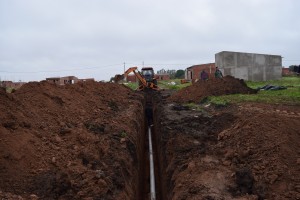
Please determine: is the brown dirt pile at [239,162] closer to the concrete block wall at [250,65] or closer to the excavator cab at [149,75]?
the excavator cab at [149,75]

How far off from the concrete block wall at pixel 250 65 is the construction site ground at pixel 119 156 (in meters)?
27.6

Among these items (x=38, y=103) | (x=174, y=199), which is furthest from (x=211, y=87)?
(x=174, y=199)

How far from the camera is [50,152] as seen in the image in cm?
727

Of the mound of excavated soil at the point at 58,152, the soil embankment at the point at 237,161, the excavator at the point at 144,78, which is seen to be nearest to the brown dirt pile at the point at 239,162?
the soil embankment at the point at 237,161

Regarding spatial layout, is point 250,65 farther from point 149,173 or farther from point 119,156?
point 119,156

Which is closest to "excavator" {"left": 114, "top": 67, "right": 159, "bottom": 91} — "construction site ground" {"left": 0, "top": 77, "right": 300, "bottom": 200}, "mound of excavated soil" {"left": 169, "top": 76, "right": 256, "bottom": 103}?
"mound of excavated soil" {"left": 169, "top": 76, "right": 256, "bottom": 103}

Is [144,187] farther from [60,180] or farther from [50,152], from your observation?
[60,180]

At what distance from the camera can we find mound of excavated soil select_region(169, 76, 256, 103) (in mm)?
21859

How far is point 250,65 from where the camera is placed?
3791 cm

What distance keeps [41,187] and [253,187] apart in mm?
3772

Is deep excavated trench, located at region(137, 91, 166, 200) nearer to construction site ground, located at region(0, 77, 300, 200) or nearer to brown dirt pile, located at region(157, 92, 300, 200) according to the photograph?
construction site ground, located at region(0, 77, 300, 200)

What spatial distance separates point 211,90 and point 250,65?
1749 cm

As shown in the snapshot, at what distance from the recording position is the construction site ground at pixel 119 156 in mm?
6121

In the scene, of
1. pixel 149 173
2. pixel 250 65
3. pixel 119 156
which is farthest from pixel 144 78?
pixel 119 156
